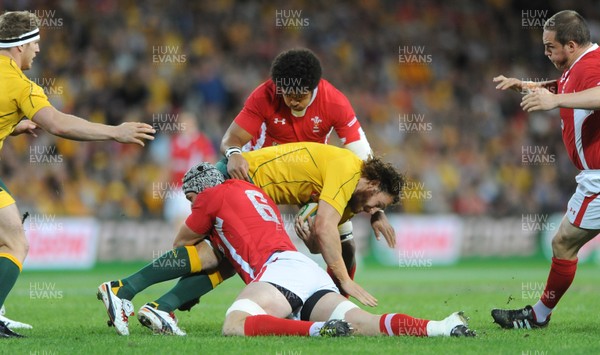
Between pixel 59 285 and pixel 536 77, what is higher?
pixel 536 77

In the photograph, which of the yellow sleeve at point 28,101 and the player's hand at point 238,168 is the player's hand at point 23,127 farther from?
the player's hand at point 238,168

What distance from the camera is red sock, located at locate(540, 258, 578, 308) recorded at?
23.9ft

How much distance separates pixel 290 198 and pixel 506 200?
11827mm

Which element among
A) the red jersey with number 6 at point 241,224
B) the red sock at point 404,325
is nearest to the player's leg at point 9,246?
the red jersey with number 6 at point 241,224

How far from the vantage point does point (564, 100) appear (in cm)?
641

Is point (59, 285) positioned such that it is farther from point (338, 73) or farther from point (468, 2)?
point (468, 2)

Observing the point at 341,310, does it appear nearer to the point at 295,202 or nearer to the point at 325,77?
the point at 295,202

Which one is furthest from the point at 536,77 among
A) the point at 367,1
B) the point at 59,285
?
the point at 59,285

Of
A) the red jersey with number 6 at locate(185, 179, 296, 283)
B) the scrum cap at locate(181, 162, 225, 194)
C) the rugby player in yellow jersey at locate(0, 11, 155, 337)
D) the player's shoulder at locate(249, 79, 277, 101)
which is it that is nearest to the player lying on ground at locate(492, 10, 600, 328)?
the red jersey with number 6 at locate(185, 179, 296, 283)

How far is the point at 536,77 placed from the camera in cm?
2084

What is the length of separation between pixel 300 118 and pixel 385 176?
4.96 feet

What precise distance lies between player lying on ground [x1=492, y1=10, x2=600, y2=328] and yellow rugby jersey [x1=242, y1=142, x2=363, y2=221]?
1.62 meters

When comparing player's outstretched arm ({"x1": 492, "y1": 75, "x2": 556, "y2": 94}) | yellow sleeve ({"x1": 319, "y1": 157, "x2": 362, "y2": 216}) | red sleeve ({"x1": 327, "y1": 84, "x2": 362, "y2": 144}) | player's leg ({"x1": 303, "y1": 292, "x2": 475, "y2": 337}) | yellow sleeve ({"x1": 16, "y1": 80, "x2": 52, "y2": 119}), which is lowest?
player's leg ({"x1": 303, "y1": 292, "x2": 475, "y2": 337})

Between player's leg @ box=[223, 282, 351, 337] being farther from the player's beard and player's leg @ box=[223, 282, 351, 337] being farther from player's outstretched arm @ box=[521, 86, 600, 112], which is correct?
player's outstretched arm @ box=[521, 86, 600, 112]
